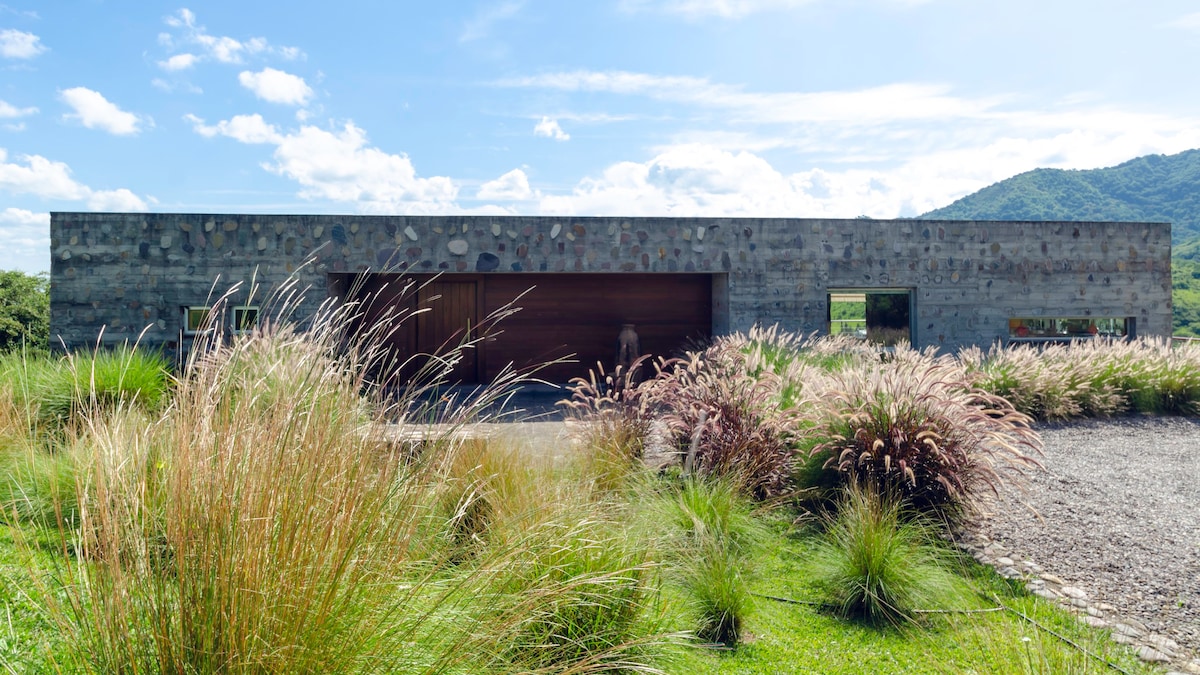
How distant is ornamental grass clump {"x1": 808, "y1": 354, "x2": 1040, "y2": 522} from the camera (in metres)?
4.43

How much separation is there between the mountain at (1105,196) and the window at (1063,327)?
155 ft

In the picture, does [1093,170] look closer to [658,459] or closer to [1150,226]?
[1150,226]

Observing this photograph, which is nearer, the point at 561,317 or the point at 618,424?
the point at 618,424

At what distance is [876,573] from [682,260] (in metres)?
8.70

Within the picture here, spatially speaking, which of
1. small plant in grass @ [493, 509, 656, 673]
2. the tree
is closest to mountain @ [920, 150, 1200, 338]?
the tree

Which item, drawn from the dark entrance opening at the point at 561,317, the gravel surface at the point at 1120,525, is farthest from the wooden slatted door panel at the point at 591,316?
the gravel surface at the point at 1120,525

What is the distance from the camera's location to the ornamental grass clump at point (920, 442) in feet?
14.5

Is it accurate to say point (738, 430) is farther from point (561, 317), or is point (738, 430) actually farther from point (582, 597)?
point (561, 317)

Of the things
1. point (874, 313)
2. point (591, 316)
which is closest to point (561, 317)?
point (591, 316)

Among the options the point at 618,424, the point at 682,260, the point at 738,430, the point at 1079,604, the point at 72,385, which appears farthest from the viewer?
the point at 682,260

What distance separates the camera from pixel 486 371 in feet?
41.8

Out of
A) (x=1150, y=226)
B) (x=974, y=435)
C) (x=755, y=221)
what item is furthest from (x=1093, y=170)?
(x=974, y=435)

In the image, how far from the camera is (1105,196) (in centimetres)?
6456

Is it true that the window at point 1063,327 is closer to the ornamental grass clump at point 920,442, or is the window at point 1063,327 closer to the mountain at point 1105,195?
the ornamental grass clump at point 920,442
